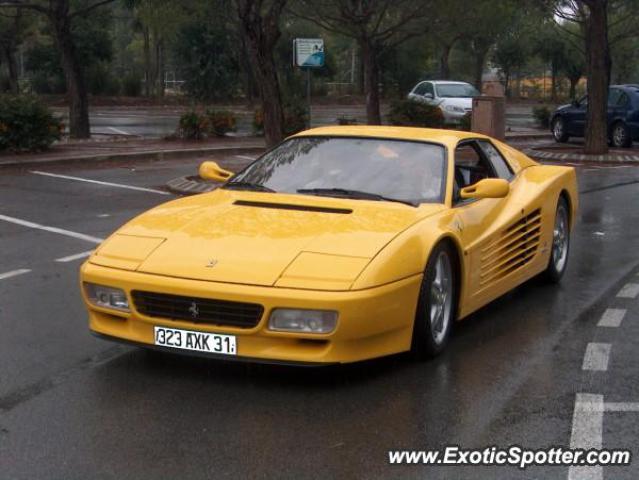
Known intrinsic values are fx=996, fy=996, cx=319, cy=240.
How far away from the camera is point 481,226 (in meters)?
6.48

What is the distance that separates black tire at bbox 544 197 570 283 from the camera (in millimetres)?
7944

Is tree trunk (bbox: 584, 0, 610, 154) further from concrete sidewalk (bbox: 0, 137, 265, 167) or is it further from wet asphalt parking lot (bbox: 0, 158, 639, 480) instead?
wet asphalt parking lot (bbox: 0, 158, 639, 480)

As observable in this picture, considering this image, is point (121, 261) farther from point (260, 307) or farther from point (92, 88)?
point (92, 88)

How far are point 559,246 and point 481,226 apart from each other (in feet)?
6.29

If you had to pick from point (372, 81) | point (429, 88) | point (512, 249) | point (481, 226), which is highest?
point (372, 81)

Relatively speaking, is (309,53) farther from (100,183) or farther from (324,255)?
(324,255)

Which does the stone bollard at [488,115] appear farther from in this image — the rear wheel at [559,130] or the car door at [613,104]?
the rear wheel at [559,130]

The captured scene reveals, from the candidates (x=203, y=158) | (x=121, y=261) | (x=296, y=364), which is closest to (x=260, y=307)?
(x=296, y=364)

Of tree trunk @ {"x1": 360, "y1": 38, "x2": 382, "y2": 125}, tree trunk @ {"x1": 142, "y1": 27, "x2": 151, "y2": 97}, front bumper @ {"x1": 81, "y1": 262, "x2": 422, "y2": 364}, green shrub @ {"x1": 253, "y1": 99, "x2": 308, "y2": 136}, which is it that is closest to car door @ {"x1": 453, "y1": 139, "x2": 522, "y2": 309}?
front bumper @ {"x1": 81, "y1": 262, "x2": 422, "y2": 364}

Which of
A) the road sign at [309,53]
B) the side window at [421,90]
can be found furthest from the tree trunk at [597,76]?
the side window at [421,90]

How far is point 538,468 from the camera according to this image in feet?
13.9

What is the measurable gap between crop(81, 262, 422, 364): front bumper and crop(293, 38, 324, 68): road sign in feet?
48.2

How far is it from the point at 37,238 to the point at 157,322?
5.48 metres

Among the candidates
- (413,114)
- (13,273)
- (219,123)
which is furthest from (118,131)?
(13,273)
